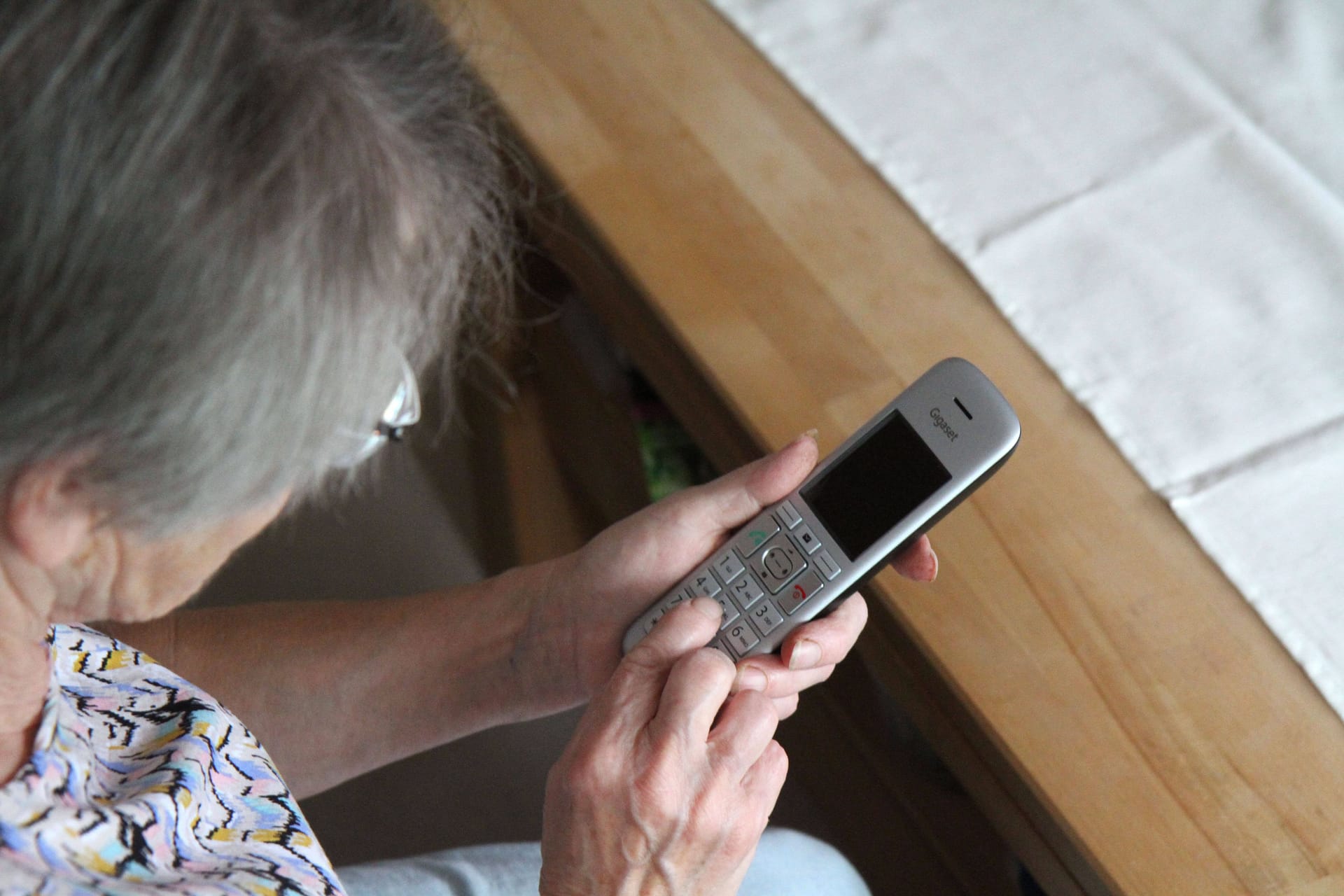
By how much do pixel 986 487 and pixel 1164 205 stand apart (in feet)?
0.78

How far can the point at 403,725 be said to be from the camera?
2.31 ft

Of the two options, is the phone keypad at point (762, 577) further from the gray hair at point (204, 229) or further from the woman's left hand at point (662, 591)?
the gray hair at point (204, 229)

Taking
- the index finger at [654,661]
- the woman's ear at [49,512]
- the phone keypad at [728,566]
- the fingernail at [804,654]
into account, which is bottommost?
the fingernail at [804,654]

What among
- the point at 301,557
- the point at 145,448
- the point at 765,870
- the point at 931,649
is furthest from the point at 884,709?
the point at 145,448

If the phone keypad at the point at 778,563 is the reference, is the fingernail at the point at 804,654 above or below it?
below

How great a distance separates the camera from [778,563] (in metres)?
0.61

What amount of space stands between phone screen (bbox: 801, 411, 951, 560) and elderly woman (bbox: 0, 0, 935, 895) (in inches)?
1.0

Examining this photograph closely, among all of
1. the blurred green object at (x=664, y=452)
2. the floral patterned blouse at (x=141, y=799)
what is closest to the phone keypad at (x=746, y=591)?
the floral patterned blouse at (x=141, y=799)

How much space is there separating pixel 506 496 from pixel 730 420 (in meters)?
0.51

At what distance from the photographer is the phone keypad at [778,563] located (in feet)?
1.99

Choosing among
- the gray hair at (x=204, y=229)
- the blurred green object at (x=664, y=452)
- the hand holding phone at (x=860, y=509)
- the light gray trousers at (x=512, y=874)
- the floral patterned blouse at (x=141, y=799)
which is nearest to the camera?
the gray hair at (x=204, y=229)

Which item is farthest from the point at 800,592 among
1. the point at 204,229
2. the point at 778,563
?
the point at 204,229

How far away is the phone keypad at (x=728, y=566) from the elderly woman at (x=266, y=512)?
24 millimetres

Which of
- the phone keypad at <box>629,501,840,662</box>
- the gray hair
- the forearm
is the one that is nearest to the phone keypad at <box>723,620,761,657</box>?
the phone keypad at <box>629,501,840,662</box>
